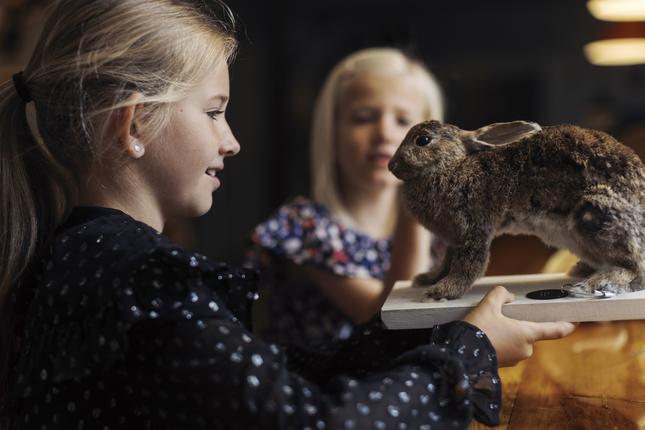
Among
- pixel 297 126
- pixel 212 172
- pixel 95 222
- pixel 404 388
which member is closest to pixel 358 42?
pixel 212 172

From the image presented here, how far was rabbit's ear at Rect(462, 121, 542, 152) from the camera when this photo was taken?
76 cm

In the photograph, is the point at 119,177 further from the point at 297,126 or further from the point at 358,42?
the point at 297,126

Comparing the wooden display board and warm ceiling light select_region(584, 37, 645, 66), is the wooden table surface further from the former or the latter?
warm ceiling light select_region(584, 37, 645, 66)

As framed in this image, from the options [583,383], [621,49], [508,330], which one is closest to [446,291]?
[508,330]

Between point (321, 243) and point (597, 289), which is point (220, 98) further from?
point (321, 243)

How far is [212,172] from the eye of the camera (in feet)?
2.94

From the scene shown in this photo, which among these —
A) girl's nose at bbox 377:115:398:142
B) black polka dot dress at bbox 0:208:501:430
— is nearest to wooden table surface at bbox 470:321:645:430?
black polka dot dress at bbox 0:208:501:430

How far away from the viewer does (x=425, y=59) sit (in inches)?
172

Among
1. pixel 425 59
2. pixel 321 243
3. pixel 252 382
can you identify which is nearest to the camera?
pixel 252 382

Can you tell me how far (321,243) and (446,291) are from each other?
755mm

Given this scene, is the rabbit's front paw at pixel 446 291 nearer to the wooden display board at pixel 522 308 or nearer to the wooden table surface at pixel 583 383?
the wooden display board at pixel 522 308

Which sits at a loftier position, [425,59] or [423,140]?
[423,140]

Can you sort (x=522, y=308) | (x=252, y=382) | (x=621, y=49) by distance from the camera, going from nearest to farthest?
(x=252, y=382) < (x=522, y=308) < (x=621, y=49)

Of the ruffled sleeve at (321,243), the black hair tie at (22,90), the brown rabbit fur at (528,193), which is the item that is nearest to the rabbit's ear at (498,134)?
the brown rabbit fur at (528,193)
